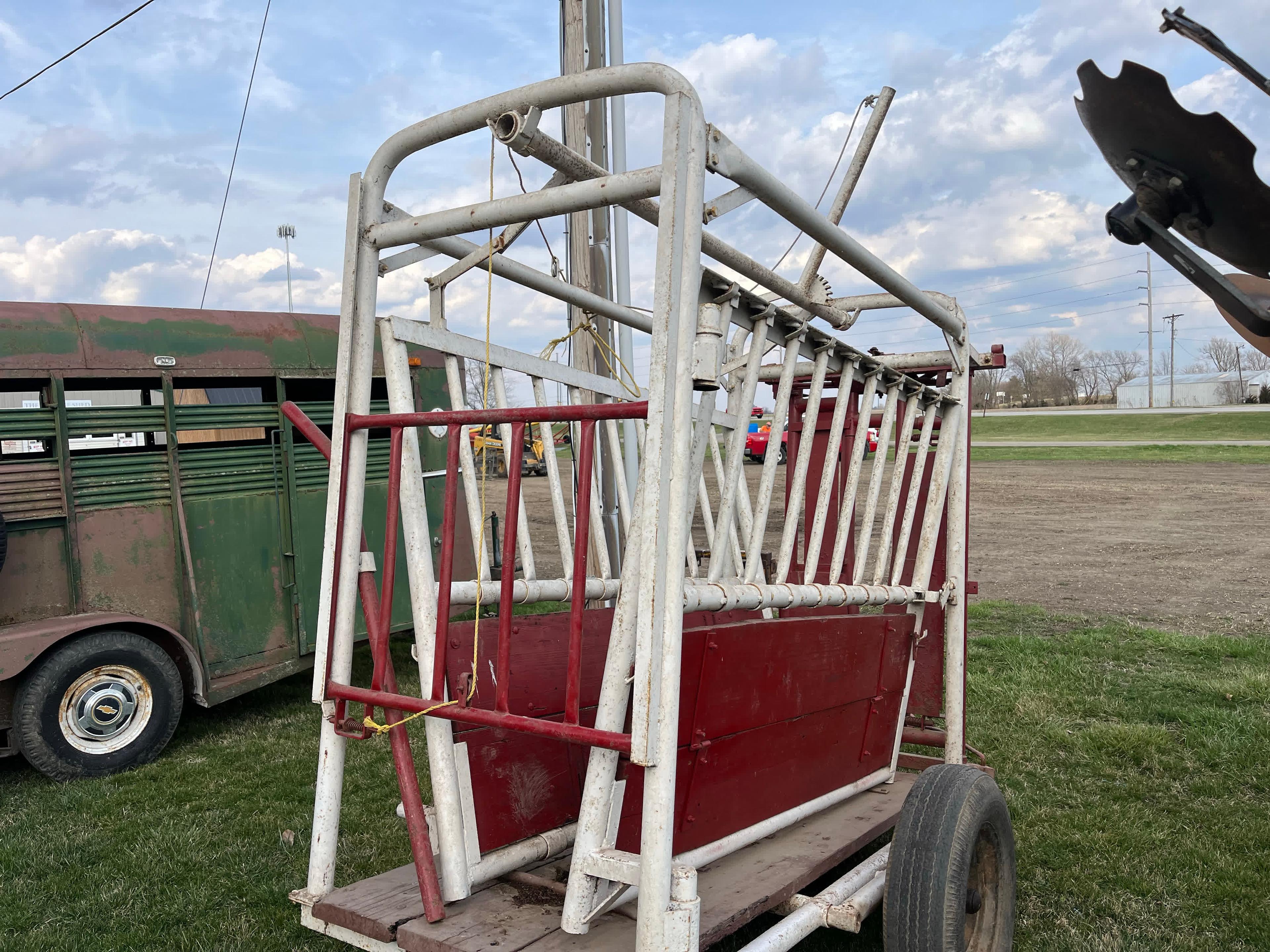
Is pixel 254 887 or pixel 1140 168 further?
pixel 254 887

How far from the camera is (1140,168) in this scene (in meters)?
1.47

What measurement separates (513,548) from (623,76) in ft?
3.54

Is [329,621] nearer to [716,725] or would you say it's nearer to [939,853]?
[716,725]

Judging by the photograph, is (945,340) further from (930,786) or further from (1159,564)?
(1159,564)

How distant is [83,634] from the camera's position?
16.5ft

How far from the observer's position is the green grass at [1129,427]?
35.8 m

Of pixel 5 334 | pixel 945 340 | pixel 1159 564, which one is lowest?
pixel 1159 564

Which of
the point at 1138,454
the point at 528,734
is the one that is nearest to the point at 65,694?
the point at 528,734

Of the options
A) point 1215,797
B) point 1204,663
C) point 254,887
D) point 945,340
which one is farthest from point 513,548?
point 1204,663

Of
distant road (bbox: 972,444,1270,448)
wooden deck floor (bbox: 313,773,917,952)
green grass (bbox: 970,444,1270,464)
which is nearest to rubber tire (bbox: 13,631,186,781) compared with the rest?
wooden deck floor (bbox: 313,773,917,952)

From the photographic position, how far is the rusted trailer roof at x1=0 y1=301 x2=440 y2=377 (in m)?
5.13

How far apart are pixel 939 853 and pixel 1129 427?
44768 millimetres

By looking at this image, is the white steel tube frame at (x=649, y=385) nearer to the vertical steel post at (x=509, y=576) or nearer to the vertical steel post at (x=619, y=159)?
the vertical steel post at (x=509, y=576)

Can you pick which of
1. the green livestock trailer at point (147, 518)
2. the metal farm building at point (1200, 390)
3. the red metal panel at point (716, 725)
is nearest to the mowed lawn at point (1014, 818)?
the green livestock trailer at point (147, 518)
